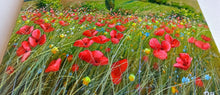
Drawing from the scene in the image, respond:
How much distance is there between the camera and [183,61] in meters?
0.71

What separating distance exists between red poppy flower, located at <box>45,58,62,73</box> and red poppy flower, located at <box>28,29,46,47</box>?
5.1 inches

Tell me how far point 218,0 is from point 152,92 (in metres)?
0.80

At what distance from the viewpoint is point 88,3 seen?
94cm

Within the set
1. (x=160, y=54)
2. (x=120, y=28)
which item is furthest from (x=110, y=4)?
(x=160, y=54)

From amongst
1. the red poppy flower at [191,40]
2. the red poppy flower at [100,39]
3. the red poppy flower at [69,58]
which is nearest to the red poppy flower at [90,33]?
the red poppy flower at [100,39]

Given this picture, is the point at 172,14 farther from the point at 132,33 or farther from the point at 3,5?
the point at 3,5

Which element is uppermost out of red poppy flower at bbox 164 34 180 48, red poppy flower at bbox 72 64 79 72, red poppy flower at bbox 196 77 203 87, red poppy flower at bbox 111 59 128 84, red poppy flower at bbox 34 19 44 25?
red poppy flower at bbox 34 19 44 25

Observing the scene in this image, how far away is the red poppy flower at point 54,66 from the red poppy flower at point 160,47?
0.43 meters

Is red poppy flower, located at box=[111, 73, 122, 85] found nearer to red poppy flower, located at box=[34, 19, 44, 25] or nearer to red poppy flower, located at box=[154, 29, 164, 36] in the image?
red poppy flower, located at box=[154, 29, 164, 36]

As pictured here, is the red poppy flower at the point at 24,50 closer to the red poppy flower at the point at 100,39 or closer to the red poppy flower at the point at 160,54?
the red poppy flower at the point at 100,39

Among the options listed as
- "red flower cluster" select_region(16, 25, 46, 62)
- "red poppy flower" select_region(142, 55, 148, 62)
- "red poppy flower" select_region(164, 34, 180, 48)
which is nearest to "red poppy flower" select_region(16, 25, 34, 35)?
"red flower cluster" select_region(16, 25, 46, 62)

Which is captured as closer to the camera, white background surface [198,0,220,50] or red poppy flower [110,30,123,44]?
red poppy flower [110,30,123,44]

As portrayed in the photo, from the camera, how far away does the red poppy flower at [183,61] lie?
694 mm

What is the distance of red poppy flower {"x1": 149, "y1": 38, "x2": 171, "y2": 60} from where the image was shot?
2.35 ft
